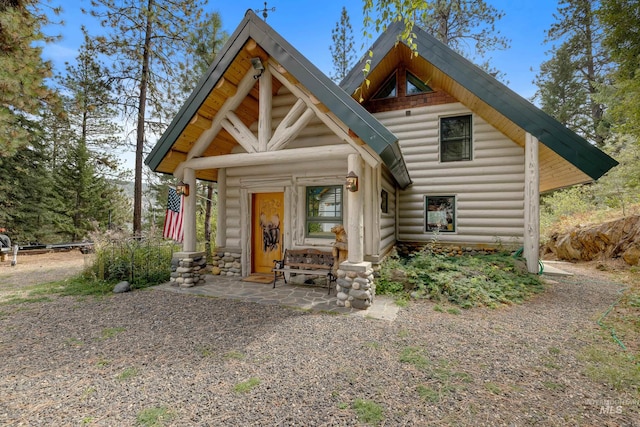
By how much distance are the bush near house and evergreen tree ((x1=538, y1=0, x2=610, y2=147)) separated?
15.4 m

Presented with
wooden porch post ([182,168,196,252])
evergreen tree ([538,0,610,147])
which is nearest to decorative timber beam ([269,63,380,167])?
wooden porch post ([182,168,196,252])

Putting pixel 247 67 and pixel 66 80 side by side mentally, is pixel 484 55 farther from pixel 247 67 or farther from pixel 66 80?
pixel 66 80

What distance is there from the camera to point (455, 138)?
28.4 feet

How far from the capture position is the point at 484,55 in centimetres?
1330

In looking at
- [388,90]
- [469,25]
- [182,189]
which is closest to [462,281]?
[182,189]

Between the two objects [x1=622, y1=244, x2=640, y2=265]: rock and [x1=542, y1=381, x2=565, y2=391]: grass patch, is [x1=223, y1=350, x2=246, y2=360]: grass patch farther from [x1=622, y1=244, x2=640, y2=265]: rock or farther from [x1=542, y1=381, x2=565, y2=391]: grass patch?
[x1=622, y1=244, x2=640, y2=265]: rock

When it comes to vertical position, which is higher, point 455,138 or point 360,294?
point 455,138

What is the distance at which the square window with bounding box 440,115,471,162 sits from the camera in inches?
337

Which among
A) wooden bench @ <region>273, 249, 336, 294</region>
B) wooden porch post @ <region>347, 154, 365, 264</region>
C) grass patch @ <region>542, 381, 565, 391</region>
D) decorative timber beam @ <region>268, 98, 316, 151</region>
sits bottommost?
grass patch @ <region>542, 381, 565, 391</region>

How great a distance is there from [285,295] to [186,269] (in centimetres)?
249

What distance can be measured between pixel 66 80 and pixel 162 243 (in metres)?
11.4

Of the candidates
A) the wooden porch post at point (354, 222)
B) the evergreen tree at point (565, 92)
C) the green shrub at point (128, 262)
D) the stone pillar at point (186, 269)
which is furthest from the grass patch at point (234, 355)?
the evergreen tree at point (565, 92)

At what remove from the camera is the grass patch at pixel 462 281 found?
5.26m

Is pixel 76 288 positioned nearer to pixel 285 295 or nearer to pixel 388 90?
pixel 285 295
